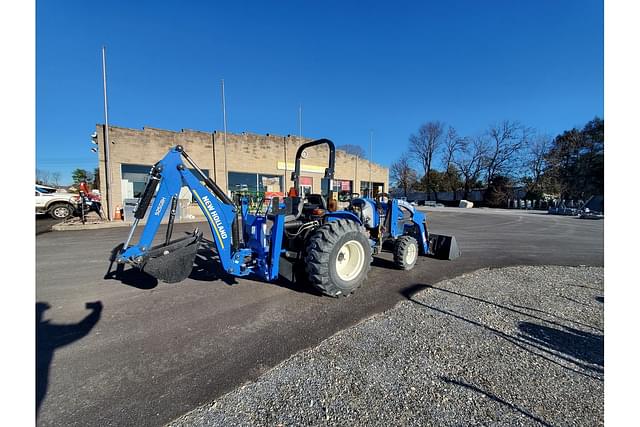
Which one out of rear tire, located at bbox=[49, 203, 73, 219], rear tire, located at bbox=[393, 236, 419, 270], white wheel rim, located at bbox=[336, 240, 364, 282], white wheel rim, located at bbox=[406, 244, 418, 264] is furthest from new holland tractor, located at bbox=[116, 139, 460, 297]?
rear tire, located at bbox=[49, 203, 73, 219]

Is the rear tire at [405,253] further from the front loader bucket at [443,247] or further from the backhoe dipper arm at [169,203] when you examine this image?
the backhoe dipper arm at [169,203]

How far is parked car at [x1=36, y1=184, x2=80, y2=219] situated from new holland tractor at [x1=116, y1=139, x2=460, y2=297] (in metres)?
15.2

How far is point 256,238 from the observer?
3.99 m

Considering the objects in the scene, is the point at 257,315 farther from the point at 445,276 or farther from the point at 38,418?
the point at 445,276

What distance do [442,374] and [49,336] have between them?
387 centimetres

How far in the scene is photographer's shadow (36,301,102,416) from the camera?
2089mm

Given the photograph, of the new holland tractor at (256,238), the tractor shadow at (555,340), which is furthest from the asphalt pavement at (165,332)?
the tractor shadow at (555,340)

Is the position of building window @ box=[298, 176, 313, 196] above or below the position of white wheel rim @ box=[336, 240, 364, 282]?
above

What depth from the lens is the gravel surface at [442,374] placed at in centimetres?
175

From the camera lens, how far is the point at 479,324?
3.01 m

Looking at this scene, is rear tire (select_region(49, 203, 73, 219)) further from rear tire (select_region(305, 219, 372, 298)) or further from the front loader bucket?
the front loader bucket

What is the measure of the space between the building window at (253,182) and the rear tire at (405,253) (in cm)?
1417

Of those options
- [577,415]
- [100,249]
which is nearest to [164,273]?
[577,415]

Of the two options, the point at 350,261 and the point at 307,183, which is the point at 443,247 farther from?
the point at 307,183
